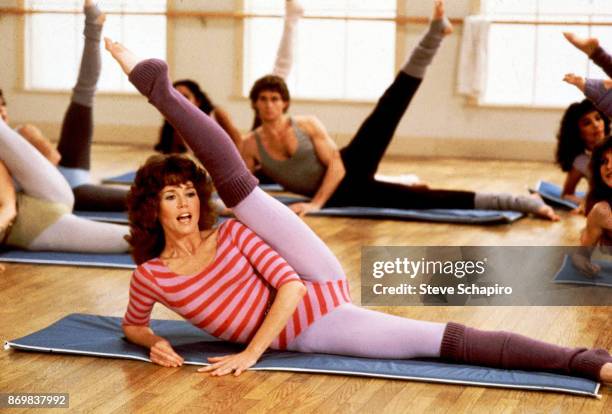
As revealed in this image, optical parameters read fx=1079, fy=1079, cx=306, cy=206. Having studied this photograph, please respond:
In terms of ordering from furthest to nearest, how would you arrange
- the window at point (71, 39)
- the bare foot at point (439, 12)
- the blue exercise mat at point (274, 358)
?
the window at point (71, 39), the bare foot at point (439, 12), the blue exercise mat at point (274, 358)

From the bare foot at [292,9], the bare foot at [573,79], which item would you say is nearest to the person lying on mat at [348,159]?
the bare foot at [292,9]

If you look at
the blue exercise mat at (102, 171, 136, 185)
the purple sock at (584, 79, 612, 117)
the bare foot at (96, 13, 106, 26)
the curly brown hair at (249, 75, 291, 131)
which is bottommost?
the blue exercise mat at (102, 171, 136, 185)

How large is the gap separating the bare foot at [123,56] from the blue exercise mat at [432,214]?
8.47 feet

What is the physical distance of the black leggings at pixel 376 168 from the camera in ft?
17.0

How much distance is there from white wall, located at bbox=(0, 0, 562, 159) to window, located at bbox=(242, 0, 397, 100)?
0.49 ft

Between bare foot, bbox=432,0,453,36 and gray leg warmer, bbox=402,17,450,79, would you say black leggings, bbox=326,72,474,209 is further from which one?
bare foot, bbox=432,0,453,36

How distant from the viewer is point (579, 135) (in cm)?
550

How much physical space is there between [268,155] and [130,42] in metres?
4.19

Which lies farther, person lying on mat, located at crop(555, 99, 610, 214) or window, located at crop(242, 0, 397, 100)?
window, located at crop(242, 0, 397, 100)

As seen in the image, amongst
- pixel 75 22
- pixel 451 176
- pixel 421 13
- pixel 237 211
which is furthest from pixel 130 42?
pixel 237 211

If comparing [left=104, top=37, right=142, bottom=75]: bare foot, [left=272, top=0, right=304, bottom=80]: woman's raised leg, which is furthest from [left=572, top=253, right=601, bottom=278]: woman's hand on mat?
[left=272, top=0, right=304, bottom=80]: woman's raised leg

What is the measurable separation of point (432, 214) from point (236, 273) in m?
2.70

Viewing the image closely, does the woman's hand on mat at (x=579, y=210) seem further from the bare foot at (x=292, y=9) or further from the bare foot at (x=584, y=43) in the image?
the bare foot at (x=584, y=43)

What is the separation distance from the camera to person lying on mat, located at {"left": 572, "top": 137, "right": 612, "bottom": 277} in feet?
12.2
